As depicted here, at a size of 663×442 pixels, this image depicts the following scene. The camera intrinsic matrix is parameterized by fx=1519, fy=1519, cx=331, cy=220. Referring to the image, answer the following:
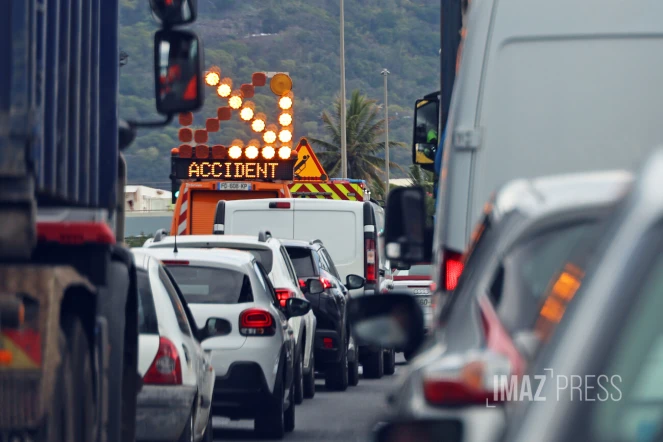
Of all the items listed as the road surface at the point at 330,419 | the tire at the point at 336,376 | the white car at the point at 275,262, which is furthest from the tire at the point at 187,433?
the tire at the point at 336,376

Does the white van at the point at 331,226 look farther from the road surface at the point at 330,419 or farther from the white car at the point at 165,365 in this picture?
the white car at the point at 165,365

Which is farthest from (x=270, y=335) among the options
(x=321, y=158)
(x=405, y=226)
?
(x=321, y=158)

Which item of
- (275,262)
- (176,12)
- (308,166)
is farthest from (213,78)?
(176,12)

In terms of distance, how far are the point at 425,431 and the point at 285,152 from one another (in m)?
21.3

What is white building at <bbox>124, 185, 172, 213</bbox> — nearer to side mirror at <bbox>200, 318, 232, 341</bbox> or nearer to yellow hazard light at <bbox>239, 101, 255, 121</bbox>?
yellow hazard light at <bbox>239, 101, 255, 121</bbox>

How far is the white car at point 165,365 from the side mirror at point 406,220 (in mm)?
1940

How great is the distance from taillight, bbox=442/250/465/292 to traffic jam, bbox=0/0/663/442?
1cm

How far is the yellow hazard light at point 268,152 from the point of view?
957 inches

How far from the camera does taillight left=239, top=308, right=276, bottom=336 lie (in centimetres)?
1141

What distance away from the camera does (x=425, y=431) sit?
9.37ft

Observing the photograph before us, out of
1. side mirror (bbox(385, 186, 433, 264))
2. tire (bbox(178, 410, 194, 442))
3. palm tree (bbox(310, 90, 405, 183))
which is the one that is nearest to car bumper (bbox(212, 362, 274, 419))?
tire (bbox(178, 410, 194, 442))

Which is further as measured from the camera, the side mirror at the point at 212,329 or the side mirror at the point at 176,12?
the side mirror at the point at 212,329

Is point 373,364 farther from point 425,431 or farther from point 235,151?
point 425,431

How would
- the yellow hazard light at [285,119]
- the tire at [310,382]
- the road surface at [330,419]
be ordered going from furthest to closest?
the yellow hazard light at [285,119], the tire at [310,382], the road surface at [330,419]
